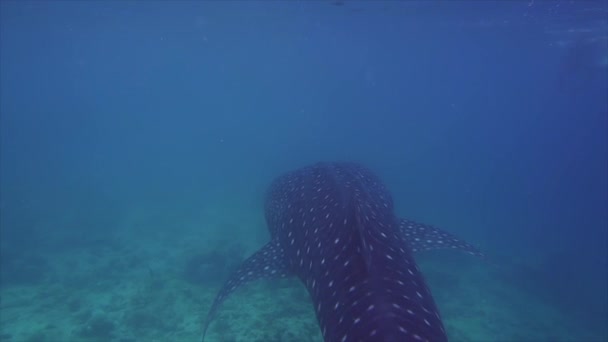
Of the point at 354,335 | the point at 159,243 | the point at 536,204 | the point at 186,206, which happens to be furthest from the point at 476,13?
the point at 354,335

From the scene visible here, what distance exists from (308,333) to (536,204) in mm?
37845

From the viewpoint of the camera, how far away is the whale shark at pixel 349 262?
3.52 meters

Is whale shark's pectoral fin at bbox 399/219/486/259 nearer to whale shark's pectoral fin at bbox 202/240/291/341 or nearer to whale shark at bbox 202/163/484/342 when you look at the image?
whale shark at bbox 202/163/484/342

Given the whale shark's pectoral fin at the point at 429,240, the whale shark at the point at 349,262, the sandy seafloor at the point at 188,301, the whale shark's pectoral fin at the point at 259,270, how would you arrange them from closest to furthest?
the whale shark at the point at 349,262 < the whale shark's pectoral fin at the point at 259,270 < the whale shark's pectoral fin at the point at 429,240 < the sandy seafloor at the point at 188,301

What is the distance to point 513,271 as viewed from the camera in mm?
16094

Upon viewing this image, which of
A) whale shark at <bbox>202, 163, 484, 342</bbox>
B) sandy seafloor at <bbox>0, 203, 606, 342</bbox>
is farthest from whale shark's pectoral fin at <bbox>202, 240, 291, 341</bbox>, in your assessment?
sandy seafloor at <bbox>0, 203, 606, 342</bbox>

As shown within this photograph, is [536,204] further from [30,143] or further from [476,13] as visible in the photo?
[30,143]

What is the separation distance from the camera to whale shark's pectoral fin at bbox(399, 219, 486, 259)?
291 inches

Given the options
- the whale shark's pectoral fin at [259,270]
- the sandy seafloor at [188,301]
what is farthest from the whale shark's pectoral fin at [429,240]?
the sandy seafloor at [188,301]

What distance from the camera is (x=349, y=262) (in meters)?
4.32

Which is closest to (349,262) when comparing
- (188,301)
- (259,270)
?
(259,270)

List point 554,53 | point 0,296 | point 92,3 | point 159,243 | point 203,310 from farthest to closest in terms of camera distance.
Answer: point 554,53
point 92,3
point 159,243
point 0,296
point 203,310

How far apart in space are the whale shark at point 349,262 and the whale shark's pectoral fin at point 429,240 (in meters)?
0.02

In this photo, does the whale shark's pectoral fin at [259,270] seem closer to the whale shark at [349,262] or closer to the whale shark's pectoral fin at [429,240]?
the whale shark at [349,262]
